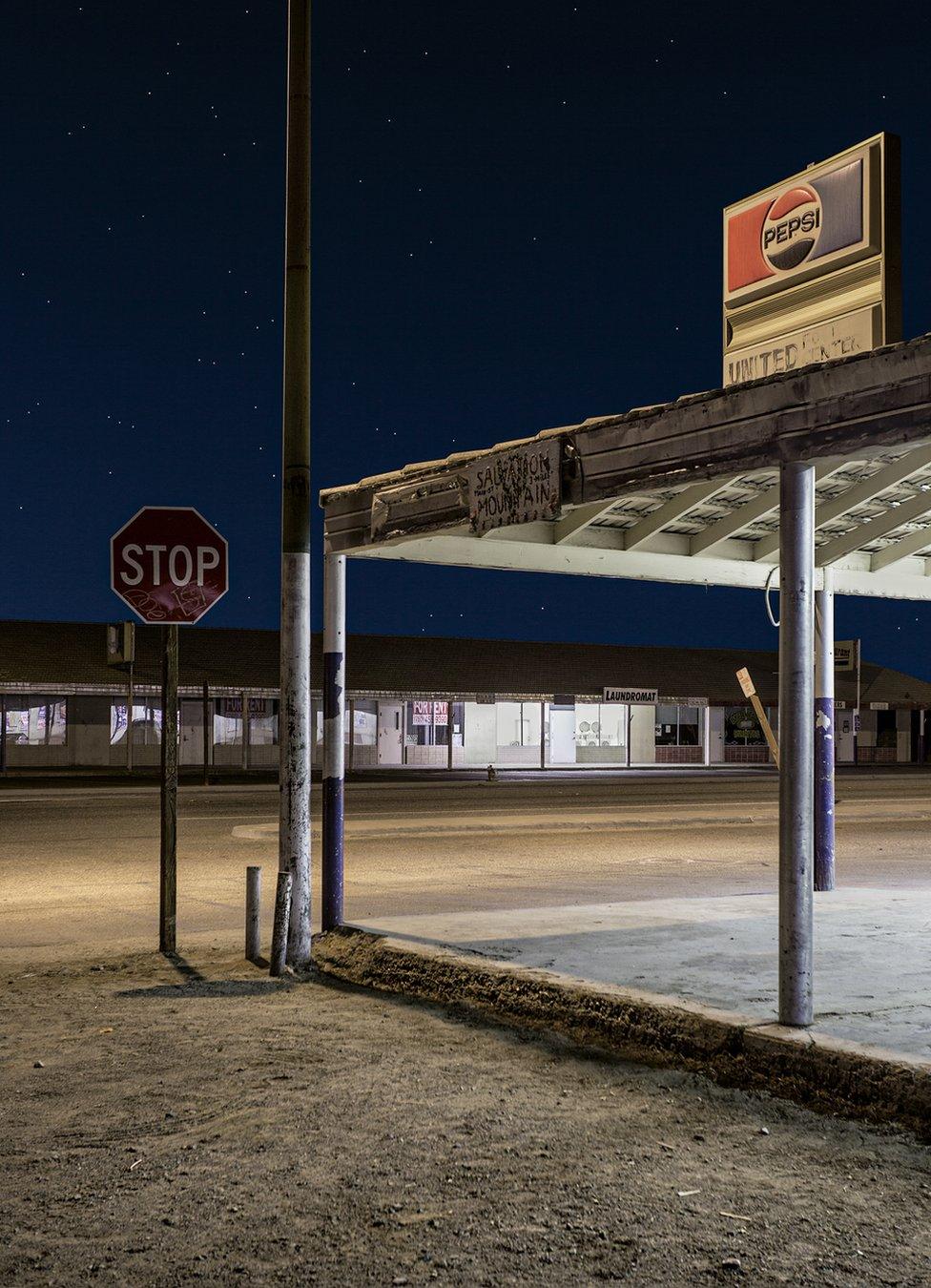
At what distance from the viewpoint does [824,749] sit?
12492 mm

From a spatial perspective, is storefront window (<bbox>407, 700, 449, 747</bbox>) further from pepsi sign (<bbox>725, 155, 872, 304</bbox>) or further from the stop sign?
pepsi sign (<bbox>725, 155, 872, 304</bbox>)

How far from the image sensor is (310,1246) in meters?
4.36

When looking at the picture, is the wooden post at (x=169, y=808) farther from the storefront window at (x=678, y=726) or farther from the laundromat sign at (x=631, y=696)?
the storefront window at (x=678, y=726)

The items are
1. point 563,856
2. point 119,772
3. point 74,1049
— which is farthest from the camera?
point 119,772

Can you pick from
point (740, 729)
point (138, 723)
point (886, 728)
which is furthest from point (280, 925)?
point (886, 728)

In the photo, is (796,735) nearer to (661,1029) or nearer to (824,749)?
(661,1029)

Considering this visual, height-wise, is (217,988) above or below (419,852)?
above

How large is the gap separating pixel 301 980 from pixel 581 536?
4.09 m

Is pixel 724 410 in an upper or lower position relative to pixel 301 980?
upper

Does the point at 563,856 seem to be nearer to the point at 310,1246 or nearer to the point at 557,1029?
the point at 557,1029

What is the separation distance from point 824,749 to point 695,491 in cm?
392

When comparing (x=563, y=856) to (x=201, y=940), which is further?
(x=563, y=856)

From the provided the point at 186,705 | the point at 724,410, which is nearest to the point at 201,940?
the point at 724,410

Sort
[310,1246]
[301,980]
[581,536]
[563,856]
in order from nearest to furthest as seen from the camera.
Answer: [310,1246], [301,980], [581,536], [563,856]
